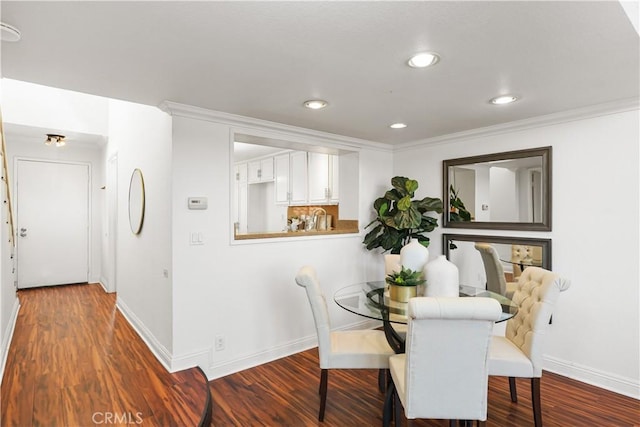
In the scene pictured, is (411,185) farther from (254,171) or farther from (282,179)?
(254,171)

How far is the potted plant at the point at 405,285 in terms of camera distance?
240 centimetres

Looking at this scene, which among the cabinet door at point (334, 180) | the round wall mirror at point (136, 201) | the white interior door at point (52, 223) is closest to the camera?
the round wall mirror at point (136, 201)

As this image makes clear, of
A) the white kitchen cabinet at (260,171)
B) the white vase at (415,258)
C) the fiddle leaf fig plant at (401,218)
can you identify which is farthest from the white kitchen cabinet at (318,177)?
the white vase at (415,258)

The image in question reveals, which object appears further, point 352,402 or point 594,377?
point 594,377

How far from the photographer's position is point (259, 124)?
10.4ft

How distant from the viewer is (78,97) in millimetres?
4996

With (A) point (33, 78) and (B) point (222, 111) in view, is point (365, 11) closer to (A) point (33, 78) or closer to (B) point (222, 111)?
(B) point (222, 111)

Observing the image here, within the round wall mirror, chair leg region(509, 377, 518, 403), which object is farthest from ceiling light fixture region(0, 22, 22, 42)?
chair leg region(509, 377, 518, 403)

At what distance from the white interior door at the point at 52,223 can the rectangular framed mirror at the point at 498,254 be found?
234 inches

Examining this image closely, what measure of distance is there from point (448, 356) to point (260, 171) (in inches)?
201

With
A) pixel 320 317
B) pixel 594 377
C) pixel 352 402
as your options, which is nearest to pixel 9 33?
pixel 320 317

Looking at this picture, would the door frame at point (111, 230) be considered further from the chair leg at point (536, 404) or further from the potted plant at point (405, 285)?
the chair leg at point (536, 404)

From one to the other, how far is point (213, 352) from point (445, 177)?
113 inches

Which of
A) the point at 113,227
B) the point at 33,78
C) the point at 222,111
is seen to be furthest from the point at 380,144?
the point at 113,227
